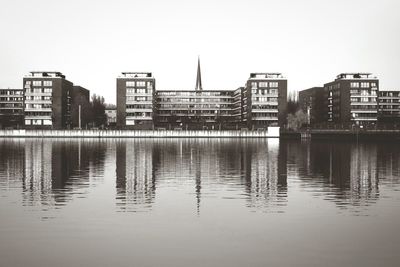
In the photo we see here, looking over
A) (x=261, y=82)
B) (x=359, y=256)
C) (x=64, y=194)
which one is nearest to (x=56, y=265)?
(x=359, y=256)

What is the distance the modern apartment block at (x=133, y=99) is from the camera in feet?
631

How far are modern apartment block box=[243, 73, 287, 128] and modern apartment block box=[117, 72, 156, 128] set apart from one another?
41.7 metres

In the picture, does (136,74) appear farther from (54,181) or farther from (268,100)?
(54,181)

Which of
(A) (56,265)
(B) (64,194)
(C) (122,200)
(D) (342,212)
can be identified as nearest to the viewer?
(A) (56,265)

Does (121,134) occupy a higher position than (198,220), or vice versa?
(121,134)

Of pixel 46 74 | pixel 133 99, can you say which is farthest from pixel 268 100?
pixel 46 74

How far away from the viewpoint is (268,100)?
646 ft

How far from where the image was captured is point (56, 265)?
14766 millimetres

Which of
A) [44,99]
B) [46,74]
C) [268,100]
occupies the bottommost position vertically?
[44,99]

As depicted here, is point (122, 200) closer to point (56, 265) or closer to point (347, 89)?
point (56, 265)

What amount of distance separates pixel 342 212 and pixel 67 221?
12737 mm

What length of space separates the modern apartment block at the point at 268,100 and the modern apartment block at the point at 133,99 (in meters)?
41.7

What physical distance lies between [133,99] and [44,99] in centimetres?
3432

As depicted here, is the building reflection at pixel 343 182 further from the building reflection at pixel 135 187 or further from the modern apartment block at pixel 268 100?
the modern apartment block at pixel 268 100
